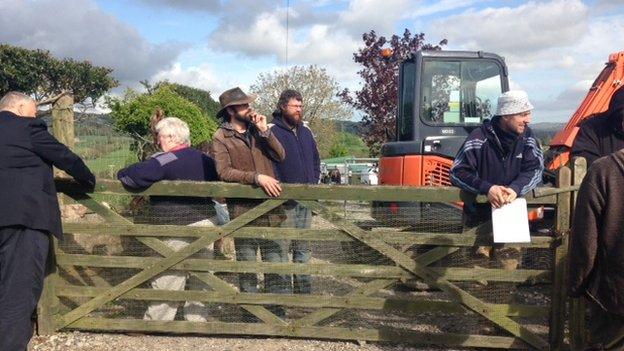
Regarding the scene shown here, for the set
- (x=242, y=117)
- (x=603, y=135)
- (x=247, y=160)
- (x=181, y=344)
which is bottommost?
(x=181, y=344)

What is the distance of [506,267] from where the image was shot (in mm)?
4617

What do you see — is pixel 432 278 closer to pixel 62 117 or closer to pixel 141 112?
pixel 62 117

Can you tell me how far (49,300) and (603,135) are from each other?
4536 mm

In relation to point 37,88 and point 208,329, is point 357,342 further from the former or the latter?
point 37,88

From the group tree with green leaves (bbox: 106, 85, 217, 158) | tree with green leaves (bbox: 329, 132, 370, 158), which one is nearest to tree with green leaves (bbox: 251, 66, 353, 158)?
tree with green leaves (bbox: 329, 132, 370, 158)

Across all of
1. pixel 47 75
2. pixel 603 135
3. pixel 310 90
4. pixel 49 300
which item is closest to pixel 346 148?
pixel 310 90

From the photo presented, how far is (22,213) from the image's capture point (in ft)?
13.4

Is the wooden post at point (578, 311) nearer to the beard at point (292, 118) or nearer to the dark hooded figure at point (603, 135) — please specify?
the dark hooded figure at point (603, 135)

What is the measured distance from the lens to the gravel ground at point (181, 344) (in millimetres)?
4707

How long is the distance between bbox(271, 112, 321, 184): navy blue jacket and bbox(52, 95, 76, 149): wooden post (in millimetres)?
2199

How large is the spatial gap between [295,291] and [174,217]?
114 cm

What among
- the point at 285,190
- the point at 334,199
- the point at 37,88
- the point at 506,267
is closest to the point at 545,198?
the point at 506,267

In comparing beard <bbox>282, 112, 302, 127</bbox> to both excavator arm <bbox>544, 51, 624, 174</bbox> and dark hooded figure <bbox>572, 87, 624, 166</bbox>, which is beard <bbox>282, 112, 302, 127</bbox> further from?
excavator arm <bbox>544, 51, 624, 174</bbox>

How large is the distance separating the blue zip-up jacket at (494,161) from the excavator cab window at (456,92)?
272 centimetres
